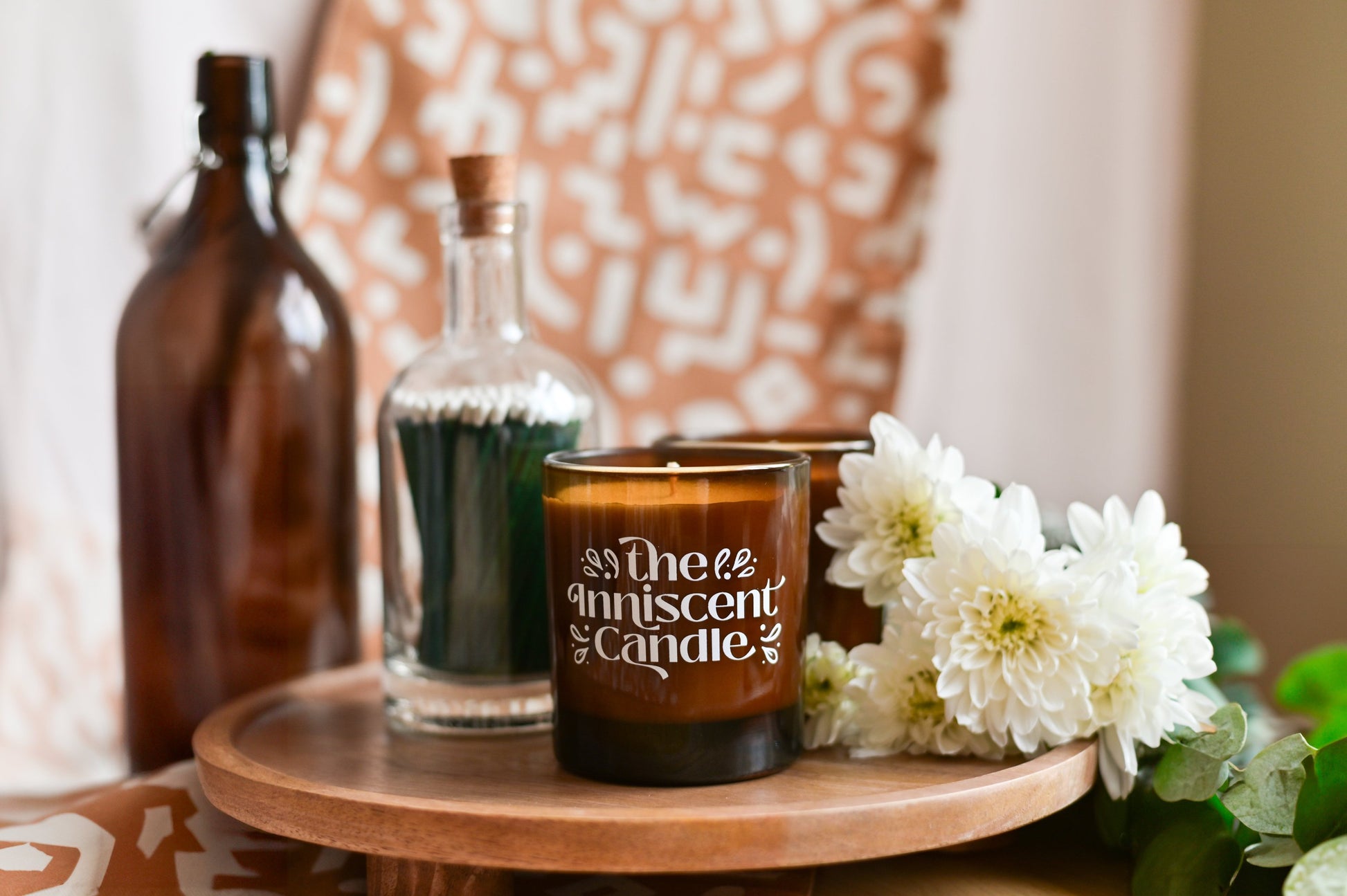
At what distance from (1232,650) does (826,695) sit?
1.18ft

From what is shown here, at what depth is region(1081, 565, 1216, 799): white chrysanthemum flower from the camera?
20.4 inches

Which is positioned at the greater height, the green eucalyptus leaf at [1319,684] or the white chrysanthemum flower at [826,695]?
the white chrysanthemum flower at [826,695]

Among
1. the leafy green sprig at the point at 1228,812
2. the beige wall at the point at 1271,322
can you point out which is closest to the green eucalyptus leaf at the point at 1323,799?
the leafy green sprig at the point at 1228,812

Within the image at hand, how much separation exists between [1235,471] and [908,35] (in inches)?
22.2

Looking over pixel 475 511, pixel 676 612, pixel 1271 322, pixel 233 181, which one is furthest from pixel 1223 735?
pixel 1271 322

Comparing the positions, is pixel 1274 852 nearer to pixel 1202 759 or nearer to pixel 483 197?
pixel 1202 759

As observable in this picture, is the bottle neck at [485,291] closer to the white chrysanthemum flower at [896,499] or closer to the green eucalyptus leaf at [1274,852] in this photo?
the white chrysanthemum flower at [896,499]

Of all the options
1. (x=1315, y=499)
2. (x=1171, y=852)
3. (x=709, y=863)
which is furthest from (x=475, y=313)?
(x=1315, y=499)

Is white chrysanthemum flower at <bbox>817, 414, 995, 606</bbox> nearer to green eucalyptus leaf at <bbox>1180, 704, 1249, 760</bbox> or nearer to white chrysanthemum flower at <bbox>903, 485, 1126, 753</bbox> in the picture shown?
white chrysanthemum flower at <bbox>903, 485, 1126, 753</bbox>

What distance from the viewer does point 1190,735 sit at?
541mm

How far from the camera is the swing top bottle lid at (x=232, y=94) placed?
708mm

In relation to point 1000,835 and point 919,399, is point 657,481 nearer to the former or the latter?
point 1000,835

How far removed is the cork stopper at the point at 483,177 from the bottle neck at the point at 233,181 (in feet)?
0.56

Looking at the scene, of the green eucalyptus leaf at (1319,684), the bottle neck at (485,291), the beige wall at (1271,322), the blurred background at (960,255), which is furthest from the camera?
the beige wall at (1271,322)
